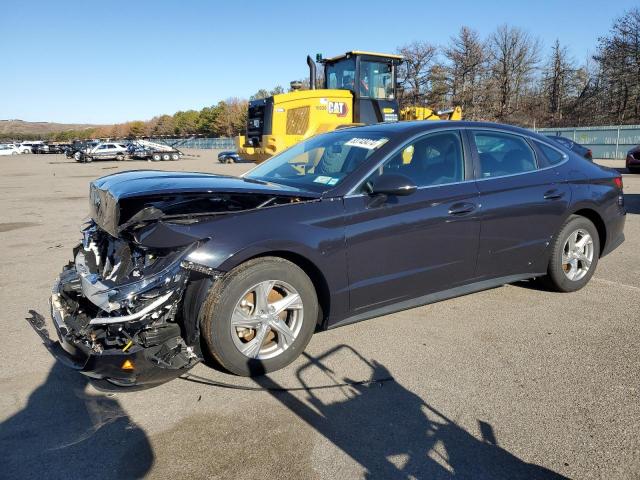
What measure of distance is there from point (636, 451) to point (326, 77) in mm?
12616

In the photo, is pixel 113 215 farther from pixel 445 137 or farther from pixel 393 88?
pixel 393 88

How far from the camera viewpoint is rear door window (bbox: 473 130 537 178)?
4.40 meters

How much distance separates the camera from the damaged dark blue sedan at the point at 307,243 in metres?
3.01

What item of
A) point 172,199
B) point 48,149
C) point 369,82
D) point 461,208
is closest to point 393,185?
point 461,208

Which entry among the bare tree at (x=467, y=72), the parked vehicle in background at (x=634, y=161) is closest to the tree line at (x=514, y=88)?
the bare tree at (x=467, y=72)

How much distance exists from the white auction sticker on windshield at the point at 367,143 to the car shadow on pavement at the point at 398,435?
179 centimetres

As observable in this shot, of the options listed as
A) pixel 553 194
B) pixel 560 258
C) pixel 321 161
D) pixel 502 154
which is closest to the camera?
pixel 321 161

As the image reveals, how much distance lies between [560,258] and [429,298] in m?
1.62

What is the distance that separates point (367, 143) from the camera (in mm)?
4141

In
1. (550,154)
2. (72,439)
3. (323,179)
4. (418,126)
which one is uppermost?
(418,126)

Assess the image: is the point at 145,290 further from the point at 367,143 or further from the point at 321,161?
the point at 367,143

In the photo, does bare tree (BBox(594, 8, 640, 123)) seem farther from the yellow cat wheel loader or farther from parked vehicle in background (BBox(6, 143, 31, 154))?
parked vehicle in background (BBox(6, 143, 31, 154))

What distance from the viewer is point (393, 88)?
43.5 feet

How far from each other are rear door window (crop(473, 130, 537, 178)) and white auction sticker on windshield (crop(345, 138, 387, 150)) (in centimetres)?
92
